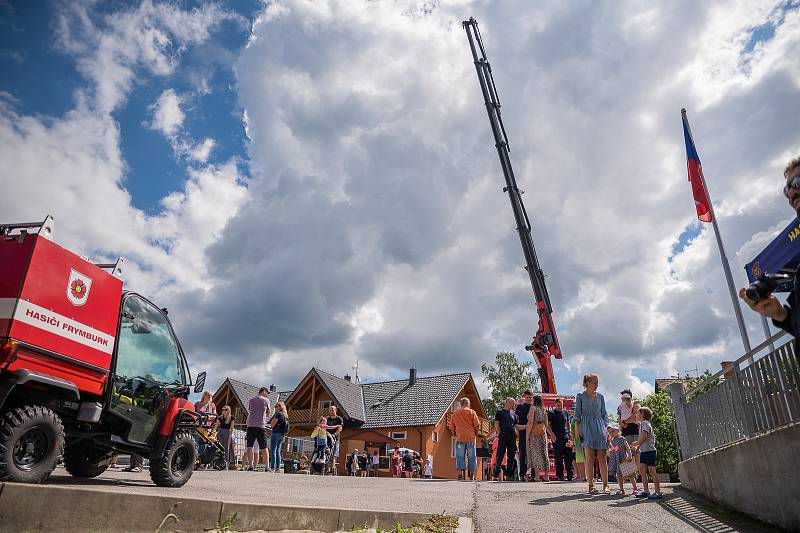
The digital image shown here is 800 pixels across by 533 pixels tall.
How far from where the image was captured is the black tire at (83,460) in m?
7.51

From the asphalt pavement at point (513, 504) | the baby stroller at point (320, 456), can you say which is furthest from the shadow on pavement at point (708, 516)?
the baby stroller at point (320, 456)

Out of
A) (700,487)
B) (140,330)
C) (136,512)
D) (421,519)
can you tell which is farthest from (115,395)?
(700,487)

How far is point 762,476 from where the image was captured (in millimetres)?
5484

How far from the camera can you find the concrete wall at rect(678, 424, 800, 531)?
4863 mm

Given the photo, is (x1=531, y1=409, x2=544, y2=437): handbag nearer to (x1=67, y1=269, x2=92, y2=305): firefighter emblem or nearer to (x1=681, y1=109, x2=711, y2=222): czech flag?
(x1=681, y1=109, x2=711, y2=222): czech flag

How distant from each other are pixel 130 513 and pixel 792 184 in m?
4.43

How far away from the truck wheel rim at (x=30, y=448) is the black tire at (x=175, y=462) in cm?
186

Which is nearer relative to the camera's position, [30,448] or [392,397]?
[30,448]

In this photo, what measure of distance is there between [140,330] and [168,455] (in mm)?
1639

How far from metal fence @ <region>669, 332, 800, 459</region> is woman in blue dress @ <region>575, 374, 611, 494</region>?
136 cm

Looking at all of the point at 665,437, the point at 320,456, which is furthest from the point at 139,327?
the point at 665,437

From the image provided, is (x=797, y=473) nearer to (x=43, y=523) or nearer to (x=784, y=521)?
(x=784, y=521)

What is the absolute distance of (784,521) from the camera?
5066 mm

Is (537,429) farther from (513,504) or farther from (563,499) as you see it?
(513,504)
